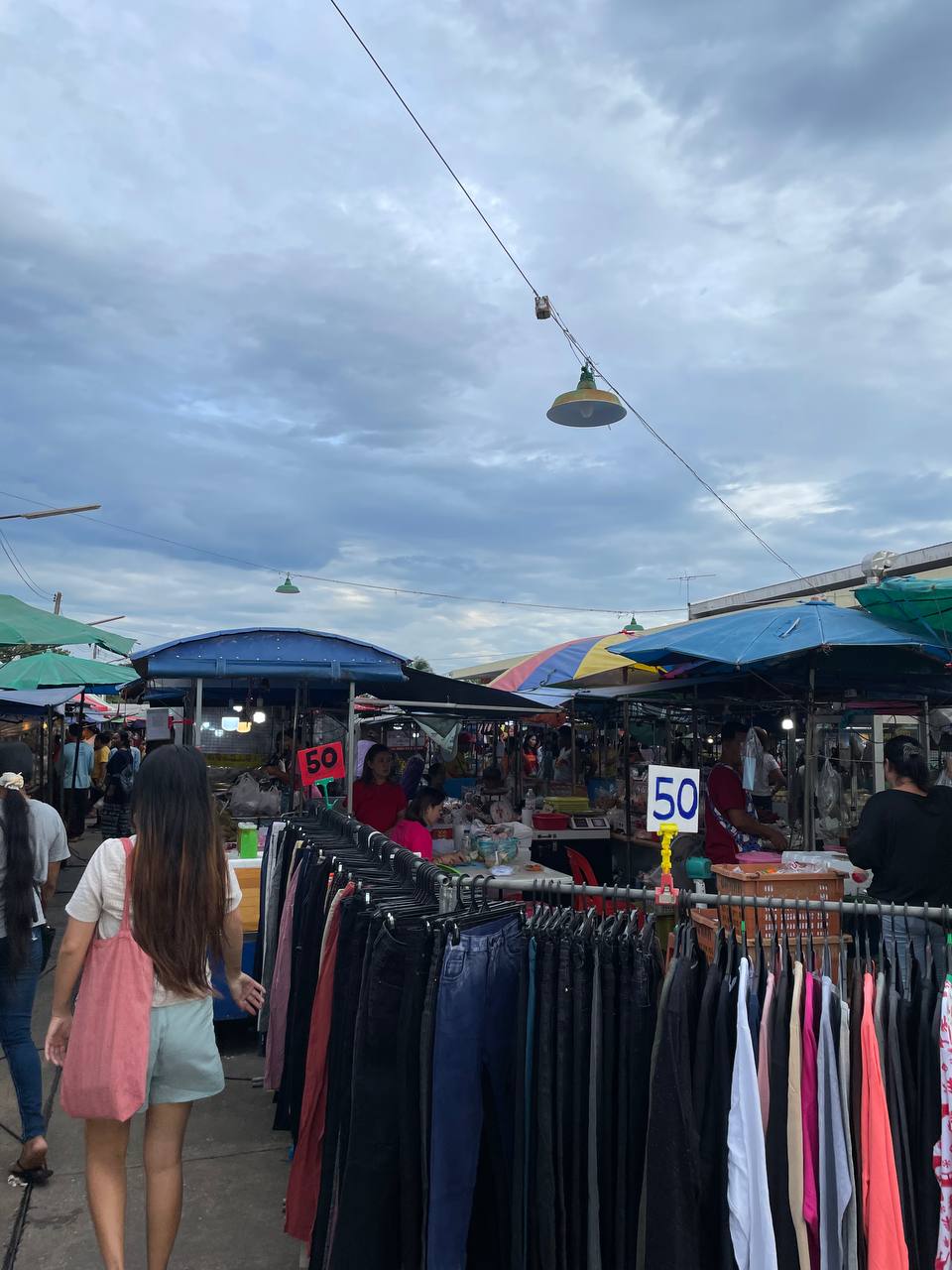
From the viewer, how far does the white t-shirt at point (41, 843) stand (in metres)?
3.95

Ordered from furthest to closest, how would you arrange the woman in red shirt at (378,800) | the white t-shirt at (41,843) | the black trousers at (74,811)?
the black trousers at (74,811)
the woman in red shirt at (378,800)
the white t-shirt at (41,843)

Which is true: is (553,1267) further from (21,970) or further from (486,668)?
(486,668)

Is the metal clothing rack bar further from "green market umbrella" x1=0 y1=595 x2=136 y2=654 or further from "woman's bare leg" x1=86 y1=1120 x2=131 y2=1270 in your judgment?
"green market umbrella" x1=0 y1=595 x2=136 y2=654

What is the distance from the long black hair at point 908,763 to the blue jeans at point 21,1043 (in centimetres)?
427

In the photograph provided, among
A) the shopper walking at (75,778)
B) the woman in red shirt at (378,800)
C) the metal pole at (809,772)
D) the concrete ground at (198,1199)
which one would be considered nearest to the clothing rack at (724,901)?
the concrete ground at (198,1199)

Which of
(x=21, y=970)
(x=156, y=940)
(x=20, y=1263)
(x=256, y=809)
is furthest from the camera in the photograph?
(x=256, y=809)

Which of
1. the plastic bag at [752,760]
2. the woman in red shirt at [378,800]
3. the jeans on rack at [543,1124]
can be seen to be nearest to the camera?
the jeans on rack at [543,1124]

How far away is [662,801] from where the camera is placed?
11.2 ft

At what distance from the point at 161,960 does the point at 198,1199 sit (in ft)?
5.57

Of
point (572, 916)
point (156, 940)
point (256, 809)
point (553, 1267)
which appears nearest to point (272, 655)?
point (256, 809)

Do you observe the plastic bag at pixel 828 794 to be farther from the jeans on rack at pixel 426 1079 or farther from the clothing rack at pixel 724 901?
the jeans on rack at pixel 426 1079

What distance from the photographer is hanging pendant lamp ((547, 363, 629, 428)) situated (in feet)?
25.6

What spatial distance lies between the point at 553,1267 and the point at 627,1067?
57 cm

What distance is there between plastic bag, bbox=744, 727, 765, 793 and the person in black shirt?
123 inches
